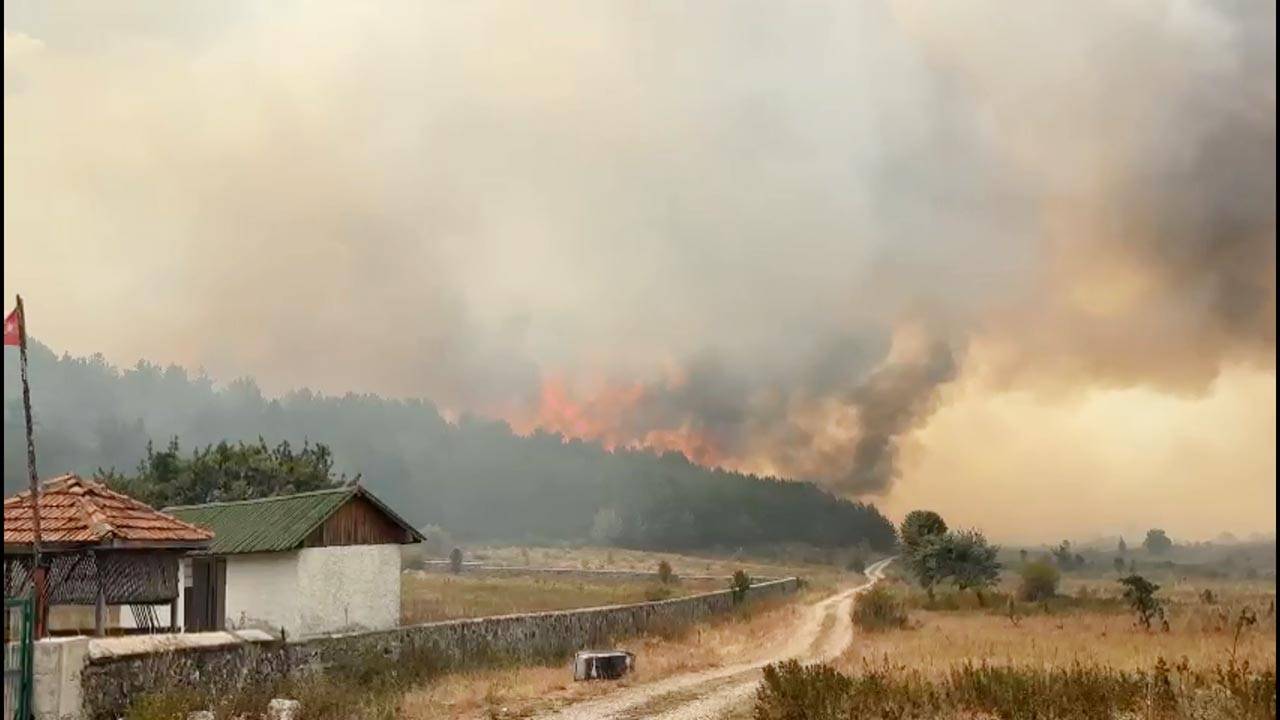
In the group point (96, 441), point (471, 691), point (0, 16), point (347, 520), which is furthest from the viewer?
point (96, 441)

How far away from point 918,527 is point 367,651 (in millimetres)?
44910

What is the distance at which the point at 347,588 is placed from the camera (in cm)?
2680

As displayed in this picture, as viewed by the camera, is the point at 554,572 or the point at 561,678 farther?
the point at 554,572

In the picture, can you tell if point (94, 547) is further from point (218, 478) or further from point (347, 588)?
point (218, 478)

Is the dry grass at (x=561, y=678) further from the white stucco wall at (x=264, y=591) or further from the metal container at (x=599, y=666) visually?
the white stucco wall at (x=264, y=591)

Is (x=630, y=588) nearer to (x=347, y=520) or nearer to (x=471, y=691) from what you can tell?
(x=347, y=520)

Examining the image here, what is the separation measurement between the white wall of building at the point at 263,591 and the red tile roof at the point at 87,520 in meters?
5.04

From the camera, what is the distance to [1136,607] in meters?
37.8

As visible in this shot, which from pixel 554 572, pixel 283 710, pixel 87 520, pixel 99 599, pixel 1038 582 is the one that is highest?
pixel 87 520

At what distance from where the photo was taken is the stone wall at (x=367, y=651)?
54.3 ft

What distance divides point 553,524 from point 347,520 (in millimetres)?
152165

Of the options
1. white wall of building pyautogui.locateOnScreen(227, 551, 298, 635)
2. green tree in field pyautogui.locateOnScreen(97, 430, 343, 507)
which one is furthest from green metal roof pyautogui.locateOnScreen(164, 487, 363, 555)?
green tree in field pyautogui.locateOnScreen(97, 430, 343, 507)

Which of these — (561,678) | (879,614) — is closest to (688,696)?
(561,678)

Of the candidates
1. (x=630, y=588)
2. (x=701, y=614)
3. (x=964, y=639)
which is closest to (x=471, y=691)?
(x=964, y=639)
